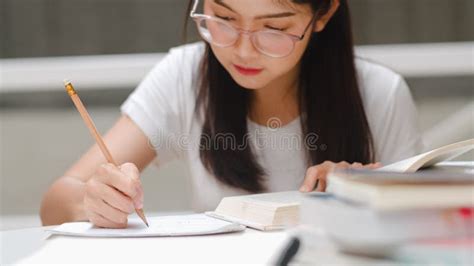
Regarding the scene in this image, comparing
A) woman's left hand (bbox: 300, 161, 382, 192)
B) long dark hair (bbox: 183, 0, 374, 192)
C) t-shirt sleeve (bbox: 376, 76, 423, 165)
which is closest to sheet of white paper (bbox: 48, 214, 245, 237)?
woman's left hand (bbox: 300, 161, 382, 192)

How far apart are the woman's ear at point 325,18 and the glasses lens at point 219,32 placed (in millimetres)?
188

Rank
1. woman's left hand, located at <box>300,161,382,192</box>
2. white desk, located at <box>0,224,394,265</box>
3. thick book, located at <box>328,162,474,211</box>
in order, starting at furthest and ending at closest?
woman's left hand, located at <box>300,161,382,192</box> < white desk, located at <box>0,224,394,265</box> < thick book, located at <box>328,162,474,211</box>

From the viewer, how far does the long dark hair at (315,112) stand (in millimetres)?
1560

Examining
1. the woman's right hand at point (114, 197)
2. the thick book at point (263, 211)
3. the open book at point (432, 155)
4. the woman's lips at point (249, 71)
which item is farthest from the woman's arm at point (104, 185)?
the open book at point (432, 155)

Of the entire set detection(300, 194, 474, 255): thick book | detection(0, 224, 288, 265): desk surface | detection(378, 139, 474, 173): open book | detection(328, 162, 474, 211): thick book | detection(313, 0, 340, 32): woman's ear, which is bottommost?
detection(0, 224, 288, 265): desk surface

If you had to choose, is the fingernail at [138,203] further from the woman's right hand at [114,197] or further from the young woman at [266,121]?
the young woman at [266,121]

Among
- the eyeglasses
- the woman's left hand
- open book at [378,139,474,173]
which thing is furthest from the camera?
the eyeglasses

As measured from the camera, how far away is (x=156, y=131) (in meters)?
1.62

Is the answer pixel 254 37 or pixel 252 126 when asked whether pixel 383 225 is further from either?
pixel 252 126

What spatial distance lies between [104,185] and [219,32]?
385 millimetres

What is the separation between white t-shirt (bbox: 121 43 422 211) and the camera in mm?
1599

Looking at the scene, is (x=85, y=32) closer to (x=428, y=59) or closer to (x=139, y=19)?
(x=139, y=19)

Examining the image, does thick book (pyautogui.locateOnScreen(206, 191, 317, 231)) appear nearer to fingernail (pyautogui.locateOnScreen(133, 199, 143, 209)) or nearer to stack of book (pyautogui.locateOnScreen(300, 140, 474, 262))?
fingernail (pyautogui.locateOnScreen(133, 199, 143, 209))

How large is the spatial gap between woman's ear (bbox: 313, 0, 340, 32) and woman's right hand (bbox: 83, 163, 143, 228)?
0.52m
